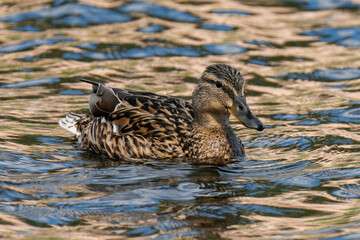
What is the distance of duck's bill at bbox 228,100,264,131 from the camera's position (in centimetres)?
893

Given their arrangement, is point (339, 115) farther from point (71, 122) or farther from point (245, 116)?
point (71, 122)

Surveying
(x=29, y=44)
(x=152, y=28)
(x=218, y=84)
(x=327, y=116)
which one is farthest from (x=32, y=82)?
(x=327, y=116)

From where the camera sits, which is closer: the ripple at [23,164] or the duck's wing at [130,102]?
the ripple at [23,164]

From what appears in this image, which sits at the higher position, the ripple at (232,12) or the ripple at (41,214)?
the ripple at (232,12)

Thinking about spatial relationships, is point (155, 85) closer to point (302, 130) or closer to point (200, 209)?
point (302, 130)

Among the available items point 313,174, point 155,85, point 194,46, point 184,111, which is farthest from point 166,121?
point 194,46

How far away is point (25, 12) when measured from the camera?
17859 millimetres

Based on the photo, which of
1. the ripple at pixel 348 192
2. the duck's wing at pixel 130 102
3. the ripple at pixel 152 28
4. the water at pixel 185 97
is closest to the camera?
the water at pixel 185 97

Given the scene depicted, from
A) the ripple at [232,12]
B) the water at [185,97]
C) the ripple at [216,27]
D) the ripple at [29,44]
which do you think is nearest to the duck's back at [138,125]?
the water at [185,97]

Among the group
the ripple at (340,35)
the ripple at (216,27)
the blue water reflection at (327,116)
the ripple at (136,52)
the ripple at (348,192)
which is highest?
the ripple at (216,27)

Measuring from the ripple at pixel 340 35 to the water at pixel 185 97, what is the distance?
0.15ft

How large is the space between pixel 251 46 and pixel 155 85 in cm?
368

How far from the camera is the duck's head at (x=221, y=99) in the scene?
9.03m

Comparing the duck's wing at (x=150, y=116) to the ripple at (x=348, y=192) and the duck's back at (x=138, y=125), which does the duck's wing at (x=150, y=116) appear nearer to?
the duck's back at (x=138, y=125)
